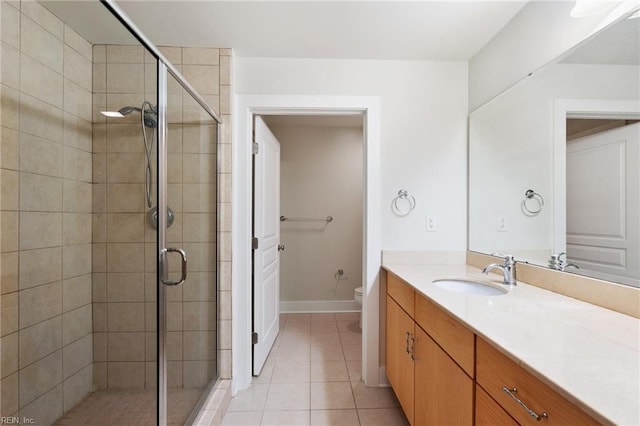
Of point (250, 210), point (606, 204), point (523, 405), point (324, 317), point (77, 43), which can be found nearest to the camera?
point (523, 405)

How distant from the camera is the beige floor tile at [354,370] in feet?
6.29

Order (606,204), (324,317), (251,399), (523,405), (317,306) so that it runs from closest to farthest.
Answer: (523,405)
(606,204)
(251,399)
(324,317)
(317,306)

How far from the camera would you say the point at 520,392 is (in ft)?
2.15

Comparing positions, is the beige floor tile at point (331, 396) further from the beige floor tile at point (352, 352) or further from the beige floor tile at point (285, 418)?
the beige floor tile at point (352, 352)

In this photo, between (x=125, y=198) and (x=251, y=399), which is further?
(x=251, y=399)

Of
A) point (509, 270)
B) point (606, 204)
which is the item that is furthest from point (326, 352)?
point (606, 204)

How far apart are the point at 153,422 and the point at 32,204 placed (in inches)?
44.2

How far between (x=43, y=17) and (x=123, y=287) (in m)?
1.37

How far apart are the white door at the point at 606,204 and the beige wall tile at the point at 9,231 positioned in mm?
2365

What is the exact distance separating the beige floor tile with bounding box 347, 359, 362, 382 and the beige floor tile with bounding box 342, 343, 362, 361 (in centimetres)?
5

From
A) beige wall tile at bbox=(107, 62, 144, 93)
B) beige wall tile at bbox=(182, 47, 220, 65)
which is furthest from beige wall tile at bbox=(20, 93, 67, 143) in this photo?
beige wall tile at bbox=(182, 47, 220, 65)

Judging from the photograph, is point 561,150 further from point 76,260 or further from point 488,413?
point 76,260

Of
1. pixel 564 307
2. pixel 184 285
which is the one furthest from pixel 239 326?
pixel 564 307

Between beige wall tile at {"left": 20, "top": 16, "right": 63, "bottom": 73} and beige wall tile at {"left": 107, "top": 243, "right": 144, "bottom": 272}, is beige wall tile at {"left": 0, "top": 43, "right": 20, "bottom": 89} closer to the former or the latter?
beige wall tile at {"left": 20, "top": 16, "right": 63, "bottom": 73}
